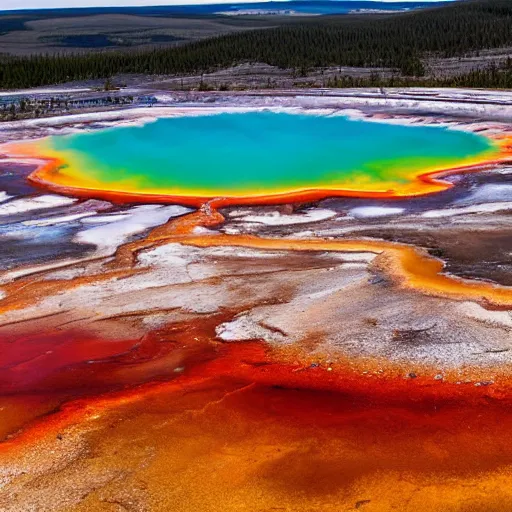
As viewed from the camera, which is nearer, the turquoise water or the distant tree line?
the turquoise water

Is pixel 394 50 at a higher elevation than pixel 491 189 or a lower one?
higher

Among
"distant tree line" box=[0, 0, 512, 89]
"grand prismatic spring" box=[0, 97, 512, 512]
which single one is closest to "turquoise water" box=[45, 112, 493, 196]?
"grand prismatic spring" box=[0, 97, 512, 512]

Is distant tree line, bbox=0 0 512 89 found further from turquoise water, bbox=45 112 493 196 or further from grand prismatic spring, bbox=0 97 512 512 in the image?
grand prismatic spring, bbox=0 97 512 512

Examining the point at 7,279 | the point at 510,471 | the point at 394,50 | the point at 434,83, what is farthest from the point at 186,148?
the point at 394,50

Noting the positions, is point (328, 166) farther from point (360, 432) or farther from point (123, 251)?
point (360, 432)

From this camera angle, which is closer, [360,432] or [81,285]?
[360,432]
